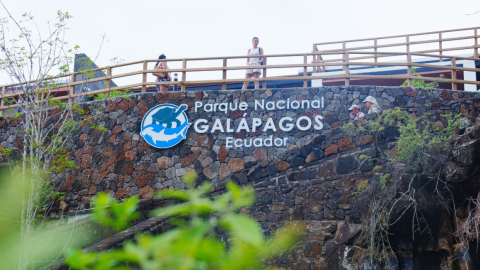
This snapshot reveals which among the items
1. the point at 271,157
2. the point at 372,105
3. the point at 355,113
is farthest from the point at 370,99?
the point at 271,157

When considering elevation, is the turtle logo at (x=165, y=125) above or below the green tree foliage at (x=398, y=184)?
above

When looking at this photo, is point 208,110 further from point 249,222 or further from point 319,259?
point 249,222

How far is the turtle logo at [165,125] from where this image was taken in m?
11.5

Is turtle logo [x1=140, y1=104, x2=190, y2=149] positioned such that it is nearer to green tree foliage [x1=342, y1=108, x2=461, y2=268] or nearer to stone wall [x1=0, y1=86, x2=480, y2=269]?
stone wall [x1=0, y1=86, x2=480, y2=269]

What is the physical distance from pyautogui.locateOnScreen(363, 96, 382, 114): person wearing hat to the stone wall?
0.11m

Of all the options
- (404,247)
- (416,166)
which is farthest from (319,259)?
(416,166)

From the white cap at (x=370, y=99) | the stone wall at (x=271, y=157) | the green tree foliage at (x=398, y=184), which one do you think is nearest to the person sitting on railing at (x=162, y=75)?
the stone wall at (x=271, y=157)

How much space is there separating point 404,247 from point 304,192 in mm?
2336

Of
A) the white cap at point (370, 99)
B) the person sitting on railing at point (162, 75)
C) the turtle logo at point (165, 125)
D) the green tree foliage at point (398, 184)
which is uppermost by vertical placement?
the person sitting on railing at point (162, 75)

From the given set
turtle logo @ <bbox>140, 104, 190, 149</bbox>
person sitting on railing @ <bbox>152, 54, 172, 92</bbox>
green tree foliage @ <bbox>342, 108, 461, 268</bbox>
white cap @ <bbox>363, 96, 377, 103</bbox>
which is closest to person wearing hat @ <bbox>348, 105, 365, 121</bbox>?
white cap @ <bbox>363, 96, 377, 103</bbox>

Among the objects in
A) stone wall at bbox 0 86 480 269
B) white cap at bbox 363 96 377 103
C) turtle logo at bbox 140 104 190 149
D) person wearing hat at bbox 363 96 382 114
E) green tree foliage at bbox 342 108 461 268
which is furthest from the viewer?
turtle logo at bbox 140 104 190 149

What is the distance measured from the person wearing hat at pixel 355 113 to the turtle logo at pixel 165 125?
3805 mm

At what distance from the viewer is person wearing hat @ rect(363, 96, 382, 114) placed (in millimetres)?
10617

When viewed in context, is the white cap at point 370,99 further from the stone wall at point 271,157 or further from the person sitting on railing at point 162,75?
the person sitting on railing at point 162,75
